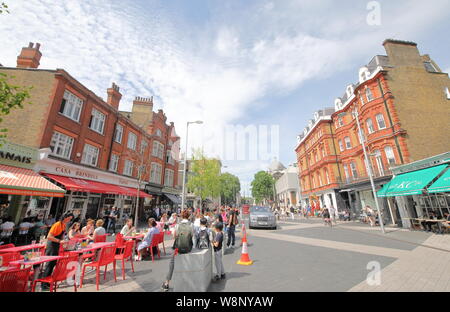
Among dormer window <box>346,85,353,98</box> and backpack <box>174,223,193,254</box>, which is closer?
backpack <box>174,223,193,254</box>

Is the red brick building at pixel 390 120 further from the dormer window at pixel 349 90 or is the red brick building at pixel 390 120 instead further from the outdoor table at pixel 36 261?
the outdoor table at pixel 36 261

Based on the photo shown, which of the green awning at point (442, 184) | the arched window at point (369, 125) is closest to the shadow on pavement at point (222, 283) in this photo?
the green awning at point (442, 184)

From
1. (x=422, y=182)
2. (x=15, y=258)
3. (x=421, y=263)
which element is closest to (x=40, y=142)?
(x=15, y=258)

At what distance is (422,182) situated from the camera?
13141mm

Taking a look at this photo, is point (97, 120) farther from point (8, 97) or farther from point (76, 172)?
point (8, 97)

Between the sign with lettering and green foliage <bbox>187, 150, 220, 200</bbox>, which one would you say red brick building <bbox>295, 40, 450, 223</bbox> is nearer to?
green foliage <bbox>187, 150, 220, 200</bbox>

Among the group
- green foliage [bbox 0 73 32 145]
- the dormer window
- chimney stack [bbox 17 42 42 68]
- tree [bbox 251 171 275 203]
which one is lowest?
green foliage [bbox 0 73 32 145]

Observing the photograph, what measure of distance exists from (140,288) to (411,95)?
28.9 meters

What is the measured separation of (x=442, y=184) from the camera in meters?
11.5

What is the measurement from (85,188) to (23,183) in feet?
10.9

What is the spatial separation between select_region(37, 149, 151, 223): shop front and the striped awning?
909 millimetres

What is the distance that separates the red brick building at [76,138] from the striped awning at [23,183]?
1.02m

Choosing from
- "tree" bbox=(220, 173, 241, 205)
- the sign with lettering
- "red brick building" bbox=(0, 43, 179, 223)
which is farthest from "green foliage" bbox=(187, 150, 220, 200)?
"tree" bbox=(220, 173, 241, 205)

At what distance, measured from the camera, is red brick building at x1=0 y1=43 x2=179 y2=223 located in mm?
12266
